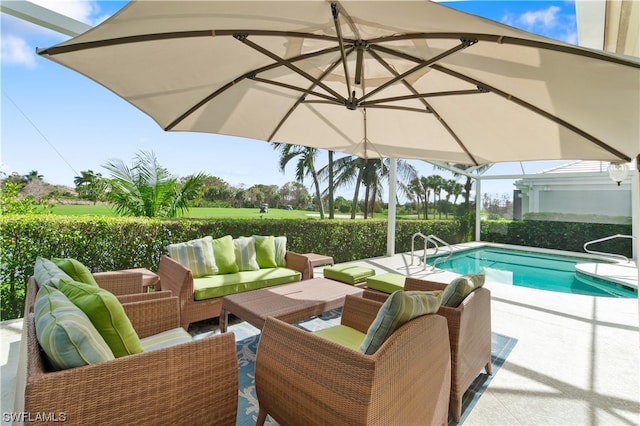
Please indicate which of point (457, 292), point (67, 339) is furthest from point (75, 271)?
point (457, 292)

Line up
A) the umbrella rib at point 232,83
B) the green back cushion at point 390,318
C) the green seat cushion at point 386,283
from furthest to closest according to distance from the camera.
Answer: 1. the green seat cushion at point 386,283
2. the umbrella rib at point 232,83
3. the green back cushion at point 390,318

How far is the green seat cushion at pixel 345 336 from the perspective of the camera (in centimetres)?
236

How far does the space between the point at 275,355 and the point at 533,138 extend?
343 centimetres

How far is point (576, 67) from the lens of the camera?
6.63 ft

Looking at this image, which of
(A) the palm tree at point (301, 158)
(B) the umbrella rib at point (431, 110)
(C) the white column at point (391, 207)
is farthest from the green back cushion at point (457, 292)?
Answer: (A) the palm tree at point (301, 158)

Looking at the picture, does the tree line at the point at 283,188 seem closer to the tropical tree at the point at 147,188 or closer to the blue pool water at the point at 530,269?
the tropical tree at the point at 147,188

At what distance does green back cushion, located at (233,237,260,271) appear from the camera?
4703 mm

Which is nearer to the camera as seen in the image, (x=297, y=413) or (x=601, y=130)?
(x=297, y=413)

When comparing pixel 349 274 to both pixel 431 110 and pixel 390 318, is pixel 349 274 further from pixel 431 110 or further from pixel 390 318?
pixel 390 318

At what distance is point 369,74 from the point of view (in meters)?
3.22

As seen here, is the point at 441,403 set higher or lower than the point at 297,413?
lower

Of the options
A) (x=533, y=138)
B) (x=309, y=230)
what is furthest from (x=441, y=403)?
(x=309, y=230)

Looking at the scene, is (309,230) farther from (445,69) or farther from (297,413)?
(297,413)

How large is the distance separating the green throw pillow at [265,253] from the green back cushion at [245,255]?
4.5 inches
